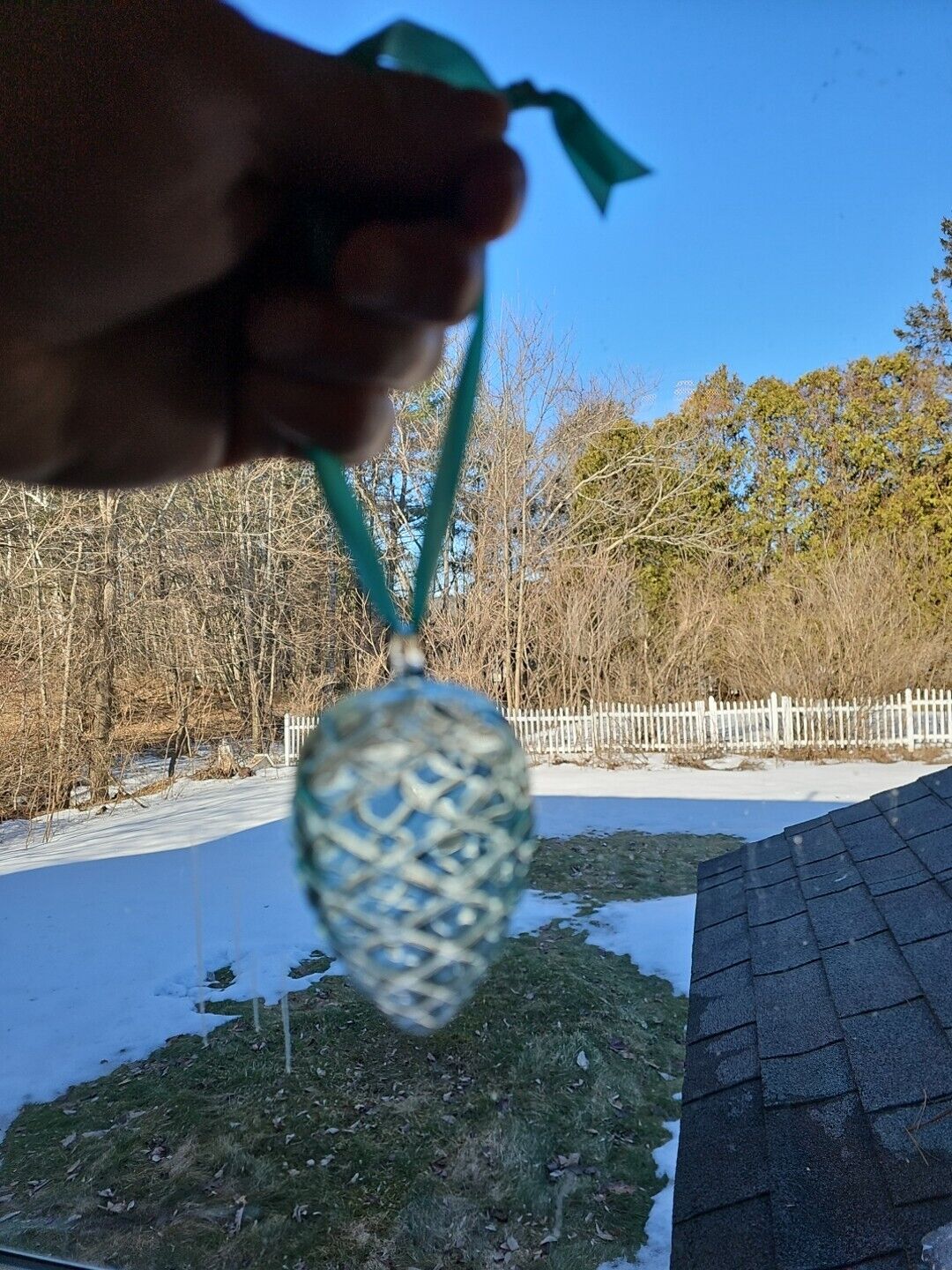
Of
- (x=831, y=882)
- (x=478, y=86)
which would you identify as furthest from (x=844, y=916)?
(x=478, y=86)

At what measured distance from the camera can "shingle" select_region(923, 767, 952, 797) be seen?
116 inches

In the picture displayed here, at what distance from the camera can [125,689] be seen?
5773mm

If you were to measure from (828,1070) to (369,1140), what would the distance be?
70.7 inches

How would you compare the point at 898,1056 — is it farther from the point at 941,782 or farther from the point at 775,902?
the point at 941,782

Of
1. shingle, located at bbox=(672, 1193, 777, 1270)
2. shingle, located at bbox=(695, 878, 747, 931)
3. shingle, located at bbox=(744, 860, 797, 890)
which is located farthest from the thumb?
shingle, located at bbox=(744, 860, 797, 890)

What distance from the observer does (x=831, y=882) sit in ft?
8.83

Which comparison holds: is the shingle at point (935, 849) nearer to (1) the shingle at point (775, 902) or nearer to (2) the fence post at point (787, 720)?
(1) the shingle at point (775, 902)

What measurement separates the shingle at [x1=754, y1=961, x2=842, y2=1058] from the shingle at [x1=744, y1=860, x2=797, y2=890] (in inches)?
30.6

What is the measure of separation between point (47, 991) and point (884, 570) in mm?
8074

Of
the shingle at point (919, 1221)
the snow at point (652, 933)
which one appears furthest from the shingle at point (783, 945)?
the snow at point (652, 933)

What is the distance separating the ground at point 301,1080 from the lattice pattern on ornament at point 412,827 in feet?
8.73

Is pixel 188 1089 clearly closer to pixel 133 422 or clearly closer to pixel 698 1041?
pixel 698 1041

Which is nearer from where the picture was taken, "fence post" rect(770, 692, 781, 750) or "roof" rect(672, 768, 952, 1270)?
"roof" rect(672, 768, 952, 1270)

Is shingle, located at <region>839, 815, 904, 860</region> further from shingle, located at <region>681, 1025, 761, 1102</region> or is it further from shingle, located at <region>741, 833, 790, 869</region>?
shingle, located at <region>681, 1025, 761, 1102</region>
